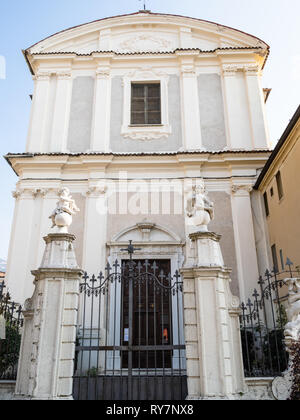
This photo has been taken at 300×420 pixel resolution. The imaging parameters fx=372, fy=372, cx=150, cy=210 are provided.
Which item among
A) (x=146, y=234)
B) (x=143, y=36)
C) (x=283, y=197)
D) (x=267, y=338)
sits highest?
(x=143, y=36)

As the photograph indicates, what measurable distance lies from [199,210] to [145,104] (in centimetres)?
934

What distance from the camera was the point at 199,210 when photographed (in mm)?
8273

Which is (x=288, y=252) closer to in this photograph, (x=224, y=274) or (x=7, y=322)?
(x=224, y=274)

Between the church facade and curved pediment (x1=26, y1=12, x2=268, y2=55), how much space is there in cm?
5

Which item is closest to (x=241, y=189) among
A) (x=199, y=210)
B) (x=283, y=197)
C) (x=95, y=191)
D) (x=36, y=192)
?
(x=283, y=197)

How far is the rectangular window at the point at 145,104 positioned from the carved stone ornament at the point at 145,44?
1.91m

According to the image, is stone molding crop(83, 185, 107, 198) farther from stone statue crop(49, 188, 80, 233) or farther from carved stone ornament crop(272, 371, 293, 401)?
carved stone ornament crop(272, 371, 293, 401)

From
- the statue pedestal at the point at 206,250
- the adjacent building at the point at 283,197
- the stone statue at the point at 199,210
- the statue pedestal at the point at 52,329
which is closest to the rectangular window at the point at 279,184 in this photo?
the adjacent building at the point at 283,197

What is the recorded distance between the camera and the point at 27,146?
601 inches

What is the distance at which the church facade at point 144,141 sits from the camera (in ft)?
43.5

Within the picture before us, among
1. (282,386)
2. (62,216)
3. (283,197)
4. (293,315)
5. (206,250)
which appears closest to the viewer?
(282,386)

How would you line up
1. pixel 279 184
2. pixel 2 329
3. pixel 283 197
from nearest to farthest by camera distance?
pixel 2 329 → pixel 283 197 → pixel 279 184

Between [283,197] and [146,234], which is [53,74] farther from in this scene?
[283,197]

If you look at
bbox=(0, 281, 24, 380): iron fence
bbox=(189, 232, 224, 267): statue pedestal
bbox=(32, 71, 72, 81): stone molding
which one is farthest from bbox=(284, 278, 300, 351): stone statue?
bbox=(32, 71, 72, 81): stone molding
